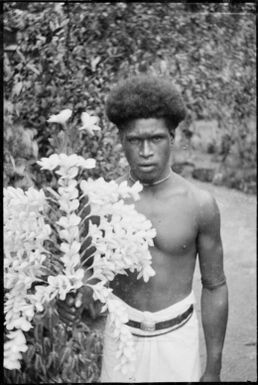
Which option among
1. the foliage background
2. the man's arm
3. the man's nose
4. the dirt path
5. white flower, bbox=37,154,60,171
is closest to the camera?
white flower, bbox=37,154,60,171

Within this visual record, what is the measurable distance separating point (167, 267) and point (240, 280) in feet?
7.56

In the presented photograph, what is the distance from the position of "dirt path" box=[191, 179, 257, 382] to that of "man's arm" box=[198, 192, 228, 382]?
0.36 metres

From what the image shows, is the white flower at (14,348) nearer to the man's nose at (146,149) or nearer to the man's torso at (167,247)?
the man's torso at (167,247)

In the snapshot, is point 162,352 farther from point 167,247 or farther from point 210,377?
point 167,247

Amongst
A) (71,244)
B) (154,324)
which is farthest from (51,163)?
(154,324)

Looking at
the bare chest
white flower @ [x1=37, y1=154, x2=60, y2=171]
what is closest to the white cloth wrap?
the bare chest

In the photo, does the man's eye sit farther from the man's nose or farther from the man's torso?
the man's torso

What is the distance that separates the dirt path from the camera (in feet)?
7.92

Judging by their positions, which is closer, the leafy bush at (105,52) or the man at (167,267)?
the man at (167,267)

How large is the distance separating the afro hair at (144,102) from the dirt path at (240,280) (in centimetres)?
60

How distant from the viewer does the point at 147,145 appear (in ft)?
4.61

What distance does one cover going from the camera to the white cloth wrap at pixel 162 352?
1501 mm

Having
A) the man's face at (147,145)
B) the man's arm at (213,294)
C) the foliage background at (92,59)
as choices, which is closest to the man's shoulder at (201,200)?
the man's arm at (213,294)

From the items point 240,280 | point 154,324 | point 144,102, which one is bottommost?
point 240,280
